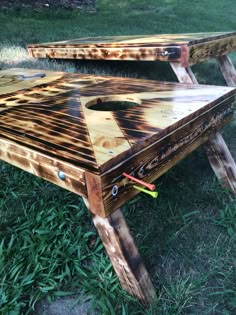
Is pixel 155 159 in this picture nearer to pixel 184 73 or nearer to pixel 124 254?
pixel 124 254

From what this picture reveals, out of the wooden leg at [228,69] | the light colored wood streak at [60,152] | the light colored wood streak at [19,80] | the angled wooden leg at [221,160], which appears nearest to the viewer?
the light colored wood streak at [60,152]

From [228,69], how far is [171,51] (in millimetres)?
1127

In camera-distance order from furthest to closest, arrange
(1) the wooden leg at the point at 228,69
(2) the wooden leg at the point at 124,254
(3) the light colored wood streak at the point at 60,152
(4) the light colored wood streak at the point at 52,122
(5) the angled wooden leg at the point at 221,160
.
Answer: (1) the wooden leg at the point at 228,69, (5) the angled wooden leg at the point at 221,160, (4) the light colored wood streak at the point at 52,122, (2) the wooden leg at the point at 124,254, (3) the light colored wood streak at the point at 60,152

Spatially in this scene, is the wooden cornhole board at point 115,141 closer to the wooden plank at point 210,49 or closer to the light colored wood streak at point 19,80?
the light colored wood streak at point 19,80

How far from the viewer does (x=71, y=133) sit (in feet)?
4.35

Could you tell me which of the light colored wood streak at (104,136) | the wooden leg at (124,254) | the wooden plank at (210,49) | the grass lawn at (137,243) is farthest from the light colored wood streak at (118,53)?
the wooden leg at (124,254)

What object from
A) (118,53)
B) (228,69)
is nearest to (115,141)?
(118,53)

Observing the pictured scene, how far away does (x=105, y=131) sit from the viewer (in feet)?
4.29

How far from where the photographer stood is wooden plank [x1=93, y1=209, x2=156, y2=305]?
1.20 m

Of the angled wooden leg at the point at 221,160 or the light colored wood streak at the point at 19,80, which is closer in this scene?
the angled wooden leg at the point at 221,160

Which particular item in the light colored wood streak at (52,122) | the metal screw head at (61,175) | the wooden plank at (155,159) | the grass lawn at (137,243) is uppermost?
the light colored wood streak at (52,122)

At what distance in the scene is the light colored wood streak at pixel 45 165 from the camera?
110cm

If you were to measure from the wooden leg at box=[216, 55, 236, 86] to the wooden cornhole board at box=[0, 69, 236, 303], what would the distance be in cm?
183

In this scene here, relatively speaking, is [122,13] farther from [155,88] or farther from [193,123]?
[193,123]
